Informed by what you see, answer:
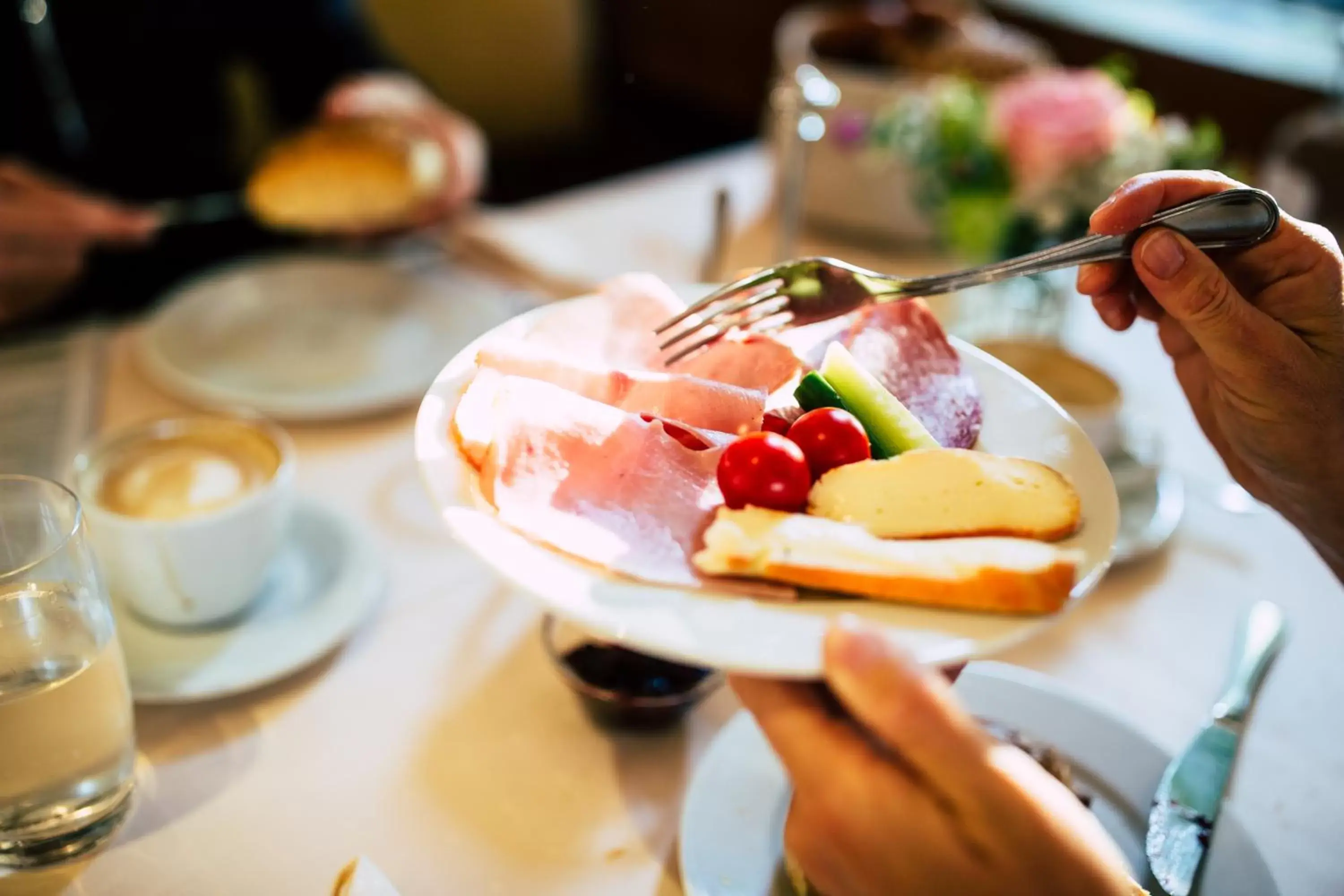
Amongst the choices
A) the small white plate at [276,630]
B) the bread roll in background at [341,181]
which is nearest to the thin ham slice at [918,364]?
the small white plate at [276,630]

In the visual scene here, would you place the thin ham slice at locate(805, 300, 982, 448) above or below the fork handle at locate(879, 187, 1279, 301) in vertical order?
below

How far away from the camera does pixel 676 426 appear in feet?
2.17

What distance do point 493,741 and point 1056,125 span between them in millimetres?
984

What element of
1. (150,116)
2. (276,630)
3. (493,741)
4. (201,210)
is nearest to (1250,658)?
(493,741)

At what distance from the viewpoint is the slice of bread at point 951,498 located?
58 centimetres

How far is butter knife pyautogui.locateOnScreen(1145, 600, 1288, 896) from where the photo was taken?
25.9 inches

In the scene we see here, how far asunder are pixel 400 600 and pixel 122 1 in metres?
1.47

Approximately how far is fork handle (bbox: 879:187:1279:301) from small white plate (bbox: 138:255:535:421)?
75 cm

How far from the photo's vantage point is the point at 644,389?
2.28ft

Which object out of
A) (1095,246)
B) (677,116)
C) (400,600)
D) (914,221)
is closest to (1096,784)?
(1095,246)

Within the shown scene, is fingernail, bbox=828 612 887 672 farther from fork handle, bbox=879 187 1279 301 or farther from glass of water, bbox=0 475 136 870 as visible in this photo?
glass of water, bbox=0 475 136 870

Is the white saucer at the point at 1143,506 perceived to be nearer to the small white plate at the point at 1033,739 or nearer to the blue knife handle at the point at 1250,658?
the blue knife handle at the point at 1250,658

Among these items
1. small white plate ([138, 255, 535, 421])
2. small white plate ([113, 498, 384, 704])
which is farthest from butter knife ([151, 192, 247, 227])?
small white plate ([113, 498, 384, 704])

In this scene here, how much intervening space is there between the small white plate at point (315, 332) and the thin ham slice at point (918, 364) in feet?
2.11
